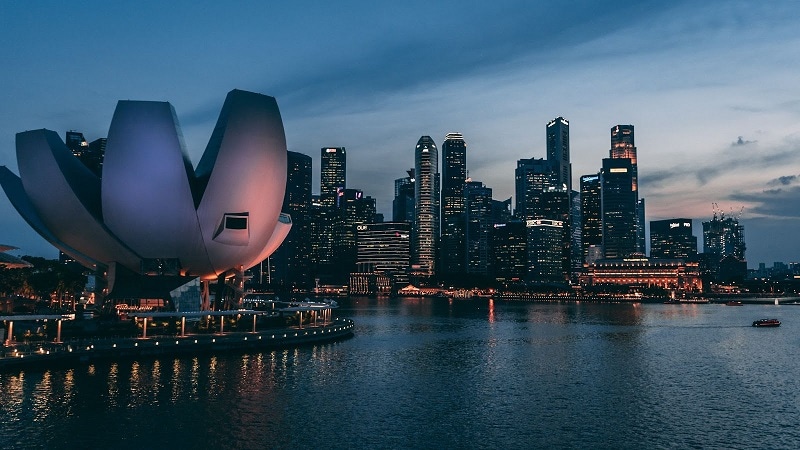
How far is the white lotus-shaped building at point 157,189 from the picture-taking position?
52.3 metres

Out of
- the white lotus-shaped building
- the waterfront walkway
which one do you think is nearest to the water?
the waterfront walkway

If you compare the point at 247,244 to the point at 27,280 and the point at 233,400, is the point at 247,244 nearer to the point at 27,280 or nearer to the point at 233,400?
the point at 233,400

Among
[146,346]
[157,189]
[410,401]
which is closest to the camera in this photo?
[410,401]

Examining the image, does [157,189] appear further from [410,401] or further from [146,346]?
[410,401]

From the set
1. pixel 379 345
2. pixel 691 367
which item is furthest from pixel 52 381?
pixel 691 367

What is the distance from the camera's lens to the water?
2705 cm

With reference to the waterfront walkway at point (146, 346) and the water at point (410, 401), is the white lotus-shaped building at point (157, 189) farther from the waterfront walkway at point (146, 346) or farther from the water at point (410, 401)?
the water at point (410, 401)

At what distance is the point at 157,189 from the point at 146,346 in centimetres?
1325

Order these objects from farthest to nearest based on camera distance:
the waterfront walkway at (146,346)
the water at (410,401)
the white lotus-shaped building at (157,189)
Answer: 1. the white lotus-shaped building at (157,189)
2. the waterfront walkway at (146,346)
3. the water at (410,401)

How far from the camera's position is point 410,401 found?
34875 millimetres

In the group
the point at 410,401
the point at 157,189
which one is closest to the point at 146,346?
the point at 157,189

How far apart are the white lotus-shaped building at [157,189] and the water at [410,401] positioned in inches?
501

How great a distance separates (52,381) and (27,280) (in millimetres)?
48498

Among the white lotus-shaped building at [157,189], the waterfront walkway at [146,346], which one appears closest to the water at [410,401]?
the waterfront walkway at [146,346]
